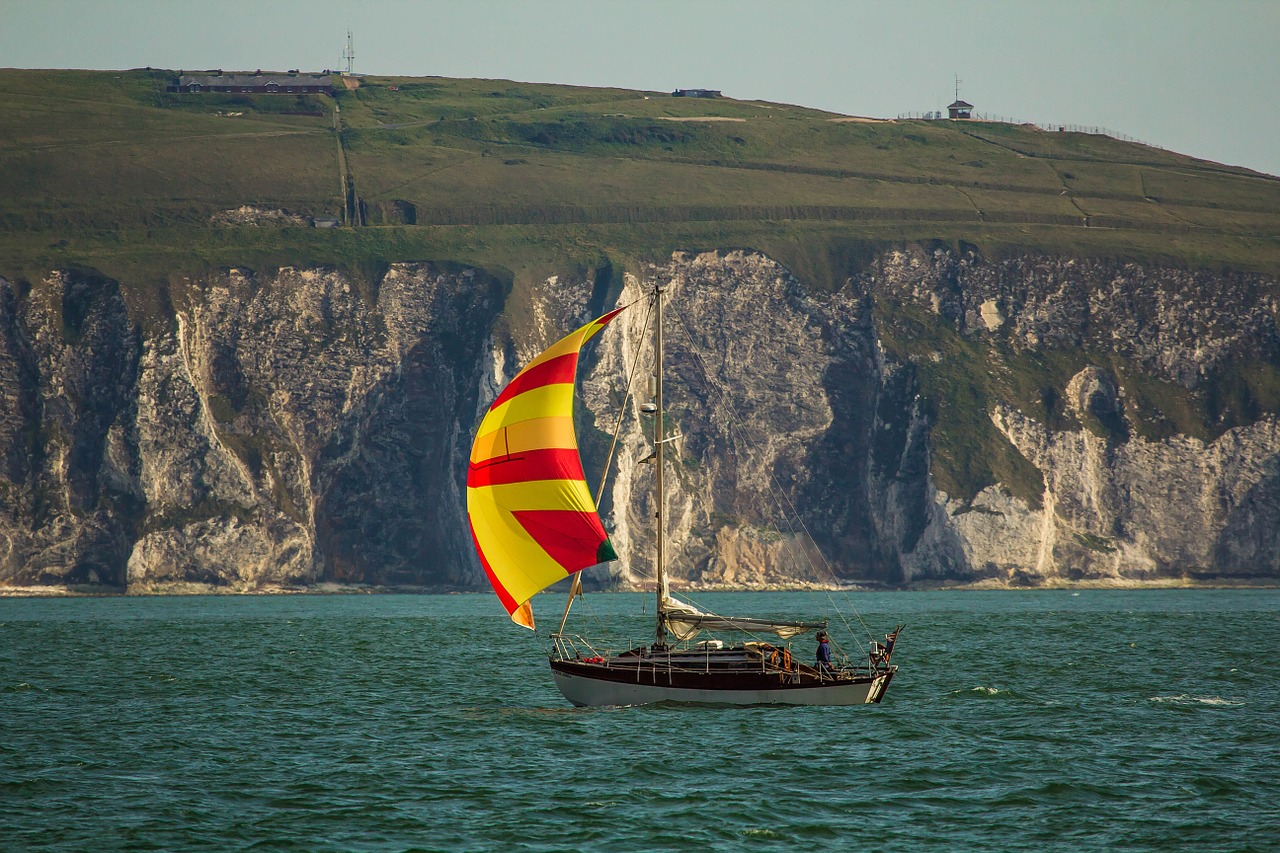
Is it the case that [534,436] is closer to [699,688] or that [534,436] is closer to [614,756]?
[699,688]

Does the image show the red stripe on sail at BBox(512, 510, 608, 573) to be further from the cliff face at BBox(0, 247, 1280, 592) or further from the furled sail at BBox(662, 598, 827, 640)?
the cliff face at BBox(0, 247, 1280, 592)

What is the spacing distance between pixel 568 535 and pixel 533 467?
2134 mm

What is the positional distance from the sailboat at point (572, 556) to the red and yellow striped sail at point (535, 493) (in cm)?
3

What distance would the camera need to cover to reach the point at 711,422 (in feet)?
532

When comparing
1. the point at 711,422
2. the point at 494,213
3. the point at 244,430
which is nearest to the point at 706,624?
the point at 244,430

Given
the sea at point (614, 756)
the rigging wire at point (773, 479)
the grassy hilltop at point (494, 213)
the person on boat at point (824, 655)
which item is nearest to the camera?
A: the sea at point (614, 756)

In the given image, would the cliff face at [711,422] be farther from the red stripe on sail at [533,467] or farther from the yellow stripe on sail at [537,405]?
the red stripe on sail at [533,467]

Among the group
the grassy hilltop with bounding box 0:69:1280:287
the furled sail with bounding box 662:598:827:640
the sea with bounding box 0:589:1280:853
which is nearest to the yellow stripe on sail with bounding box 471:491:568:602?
the furled sail with bounding box 662:598:827:640

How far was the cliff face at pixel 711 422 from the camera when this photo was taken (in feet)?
491

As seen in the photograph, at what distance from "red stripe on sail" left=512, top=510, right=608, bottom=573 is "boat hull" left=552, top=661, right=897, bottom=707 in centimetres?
334

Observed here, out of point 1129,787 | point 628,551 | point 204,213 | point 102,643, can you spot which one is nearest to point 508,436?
point 1129,787

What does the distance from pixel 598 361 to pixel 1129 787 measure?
129442 mm

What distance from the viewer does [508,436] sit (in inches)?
1762

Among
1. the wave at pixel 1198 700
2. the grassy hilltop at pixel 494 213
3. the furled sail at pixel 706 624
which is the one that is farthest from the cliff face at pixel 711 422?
the furled sail at pixel 706 624
